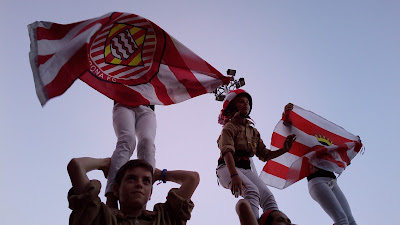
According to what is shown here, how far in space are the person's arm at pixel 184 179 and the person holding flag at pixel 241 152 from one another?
0.69 metres

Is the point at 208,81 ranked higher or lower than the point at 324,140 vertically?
higher

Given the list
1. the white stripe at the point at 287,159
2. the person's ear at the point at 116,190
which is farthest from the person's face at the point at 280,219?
the white stripe at the point at 287,159

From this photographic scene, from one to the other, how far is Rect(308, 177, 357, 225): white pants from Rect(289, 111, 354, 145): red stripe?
0.69m

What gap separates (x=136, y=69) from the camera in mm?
4707

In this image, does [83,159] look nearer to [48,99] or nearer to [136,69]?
[48,99]

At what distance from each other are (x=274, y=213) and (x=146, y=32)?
8.09 ft

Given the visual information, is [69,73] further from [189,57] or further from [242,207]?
[242,207]

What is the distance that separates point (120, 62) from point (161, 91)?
0.52m

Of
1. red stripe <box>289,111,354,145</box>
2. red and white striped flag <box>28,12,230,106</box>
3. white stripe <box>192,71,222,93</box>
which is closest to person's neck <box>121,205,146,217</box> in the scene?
red and white striped flag <box>28,12,230,106</box>

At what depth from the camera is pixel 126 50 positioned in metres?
4.75

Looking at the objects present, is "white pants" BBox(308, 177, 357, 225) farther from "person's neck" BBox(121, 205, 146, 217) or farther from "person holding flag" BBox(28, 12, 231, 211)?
"person's neck" BBox(121, 205, 146, 217)

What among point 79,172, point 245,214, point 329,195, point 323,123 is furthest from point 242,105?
point 79,172

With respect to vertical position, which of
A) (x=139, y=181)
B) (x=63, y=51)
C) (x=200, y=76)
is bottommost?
(x=139, y=181)

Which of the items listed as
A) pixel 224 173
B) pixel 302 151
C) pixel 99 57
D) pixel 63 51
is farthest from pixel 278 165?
pixel 63 51
